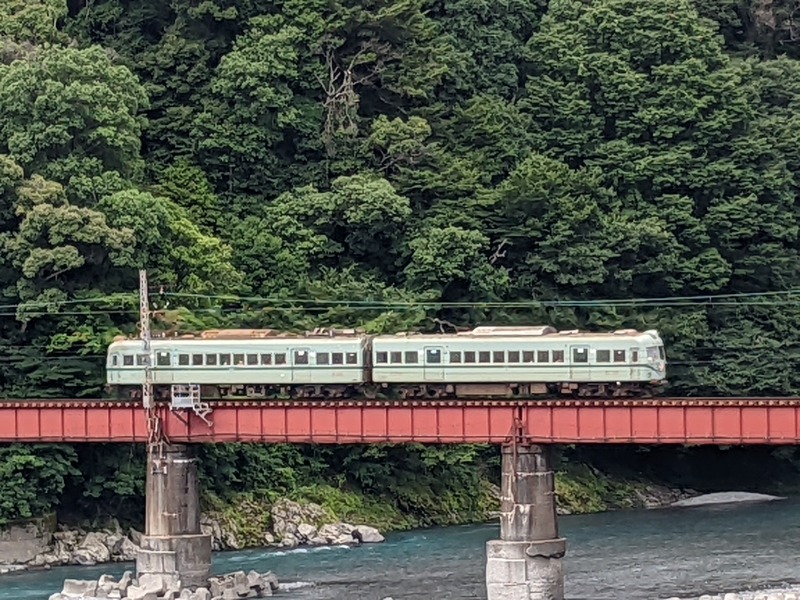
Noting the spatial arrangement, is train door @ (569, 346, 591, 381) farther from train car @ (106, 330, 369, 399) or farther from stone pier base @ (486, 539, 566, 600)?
train car @ (106, 330, 369, 399)

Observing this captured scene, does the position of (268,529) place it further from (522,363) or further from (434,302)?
(522,363)

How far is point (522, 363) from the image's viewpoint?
278 feet

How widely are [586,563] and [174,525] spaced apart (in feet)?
54.3

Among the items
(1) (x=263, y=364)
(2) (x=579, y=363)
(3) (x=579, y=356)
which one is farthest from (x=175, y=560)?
(3) (x=579, y=356)

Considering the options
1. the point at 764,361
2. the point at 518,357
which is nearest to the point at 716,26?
the point at 764,361

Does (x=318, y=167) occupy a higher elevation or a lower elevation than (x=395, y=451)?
higher

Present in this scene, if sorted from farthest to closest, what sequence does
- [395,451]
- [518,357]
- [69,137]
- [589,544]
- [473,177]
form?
Answer: [473,177]
[395,451]
[69,137]
[589,544]
[518,357]

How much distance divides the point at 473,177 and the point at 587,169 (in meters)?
6.62

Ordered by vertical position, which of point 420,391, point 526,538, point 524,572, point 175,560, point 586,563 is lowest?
point 586,563

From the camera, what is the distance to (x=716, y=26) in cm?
13088

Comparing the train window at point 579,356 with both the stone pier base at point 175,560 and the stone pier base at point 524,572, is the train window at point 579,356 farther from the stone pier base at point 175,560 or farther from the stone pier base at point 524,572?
the stone pier base at point 175,560

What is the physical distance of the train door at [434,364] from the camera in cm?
8556

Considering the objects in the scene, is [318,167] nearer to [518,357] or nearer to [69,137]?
[69,137]

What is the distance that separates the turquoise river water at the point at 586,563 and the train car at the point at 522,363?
22.9 feet
